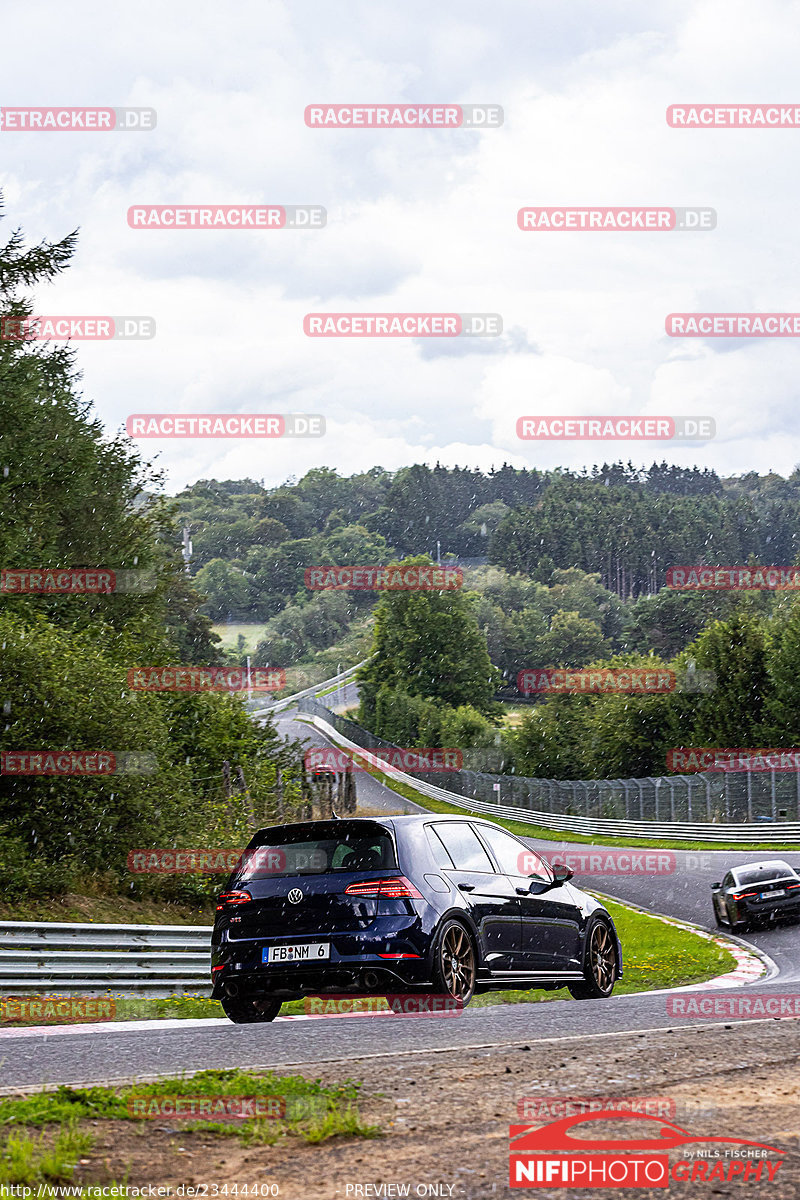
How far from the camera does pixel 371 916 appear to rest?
29.1ft

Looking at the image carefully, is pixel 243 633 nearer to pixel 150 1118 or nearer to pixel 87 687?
pixel 87 687

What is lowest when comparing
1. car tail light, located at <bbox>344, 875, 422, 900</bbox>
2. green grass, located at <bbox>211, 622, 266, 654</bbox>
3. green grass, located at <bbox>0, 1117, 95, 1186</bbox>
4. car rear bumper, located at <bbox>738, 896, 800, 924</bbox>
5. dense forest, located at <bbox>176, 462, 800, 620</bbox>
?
car rear bumper, located at <bbox>738, 896, 800, 924</bbox>

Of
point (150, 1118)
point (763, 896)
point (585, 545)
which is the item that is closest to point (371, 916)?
point (150, 1118)

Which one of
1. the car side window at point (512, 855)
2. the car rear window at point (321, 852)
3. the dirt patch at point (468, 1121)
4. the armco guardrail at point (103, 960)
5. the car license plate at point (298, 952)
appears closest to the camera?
the dirt patch at point (468, 1121)

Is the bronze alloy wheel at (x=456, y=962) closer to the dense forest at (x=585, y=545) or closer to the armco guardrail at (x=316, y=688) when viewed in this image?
the armco guardrail at (x=316, y=688)

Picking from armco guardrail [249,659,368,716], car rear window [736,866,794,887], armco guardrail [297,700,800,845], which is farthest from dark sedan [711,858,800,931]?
armco guardrail [249,659,368,716]

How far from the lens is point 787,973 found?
16.9 metres

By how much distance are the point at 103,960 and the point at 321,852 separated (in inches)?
163

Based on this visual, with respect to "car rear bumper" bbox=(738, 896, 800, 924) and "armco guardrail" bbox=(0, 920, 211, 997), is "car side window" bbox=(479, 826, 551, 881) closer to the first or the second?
"armco guardrail" bbox=(0, 920, 211, 997)

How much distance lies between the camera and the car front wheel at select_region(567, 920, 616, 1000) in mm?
11336

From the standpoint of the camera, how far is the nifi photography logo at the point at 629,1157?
13.9 feet

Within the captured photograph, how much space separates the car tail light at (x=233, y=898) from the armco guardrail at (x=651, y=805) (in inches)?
1420

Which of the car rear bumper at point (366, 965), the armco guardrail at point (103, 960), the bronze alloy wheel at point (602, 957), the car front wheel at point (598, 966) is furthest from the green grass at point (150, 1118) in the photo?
the armco guardrail at point (103, 960)

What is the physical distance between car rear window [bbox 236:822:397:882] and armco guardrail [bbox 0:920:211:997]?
3215 mm
